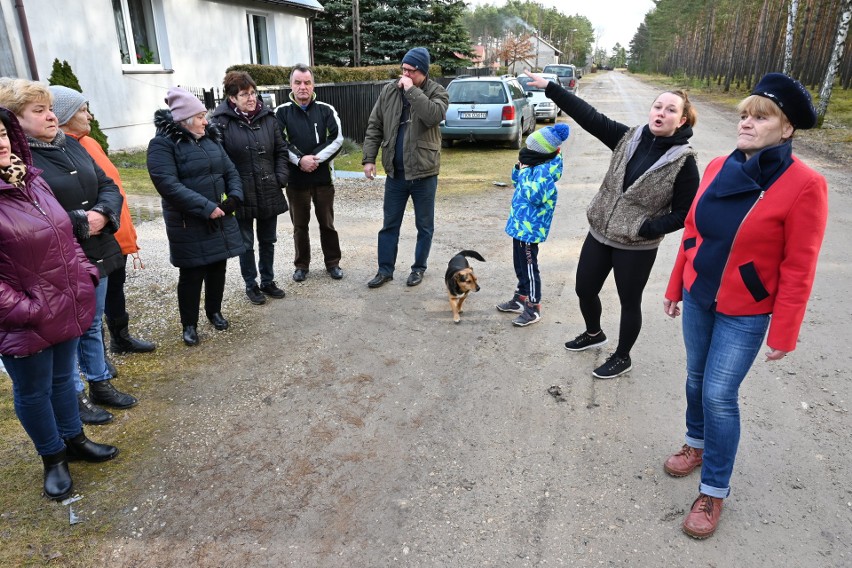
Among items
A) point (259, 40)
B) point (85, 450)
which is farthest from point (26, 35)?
point (85, 450)

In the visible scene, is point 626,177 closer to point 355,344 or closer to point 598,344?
point 598,344

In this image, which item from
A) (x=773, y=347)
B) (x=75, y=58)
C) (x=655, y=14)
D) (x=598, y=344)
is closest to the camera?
(x=773, y=347)

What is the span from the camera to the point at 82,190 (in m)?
3.21

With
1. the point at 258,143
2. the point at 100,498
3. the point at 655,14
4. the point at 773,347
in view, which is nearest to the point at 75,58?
the point at 258,143

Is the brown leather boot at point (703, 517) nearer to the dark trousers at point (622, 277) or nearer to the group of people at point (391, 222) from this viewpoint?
the group of people at point (391, 222)

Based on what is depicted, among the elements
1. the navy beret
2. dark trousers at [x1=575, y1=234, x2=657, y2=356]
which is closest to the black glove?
dark trousers at [x1=575, y1=234, x2=657, y2=356]

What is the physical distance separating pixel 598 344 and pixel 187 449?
3083mm

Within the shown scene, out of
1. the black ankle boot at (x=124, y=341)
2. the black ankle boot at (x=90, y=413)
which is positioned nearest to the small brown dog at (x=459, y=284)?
the black ankle boot at (x=124, y=341)

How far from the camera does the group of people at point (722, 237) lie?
7.53ft

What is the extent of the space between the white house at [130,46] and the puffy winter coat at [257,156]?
26.0 ft

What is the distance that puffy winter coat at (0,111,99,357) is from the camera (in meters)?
2.40

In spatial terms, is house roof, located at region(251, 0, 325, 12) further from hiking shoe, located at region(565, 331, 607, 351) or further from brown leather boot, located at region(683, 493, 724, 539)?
brown leather boot, located at region(683, 493, 724, 539)

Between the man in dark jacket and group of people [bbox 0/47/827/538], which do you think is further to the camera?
the man in dark jacket

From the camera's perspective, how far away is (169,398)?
3.77 metres
